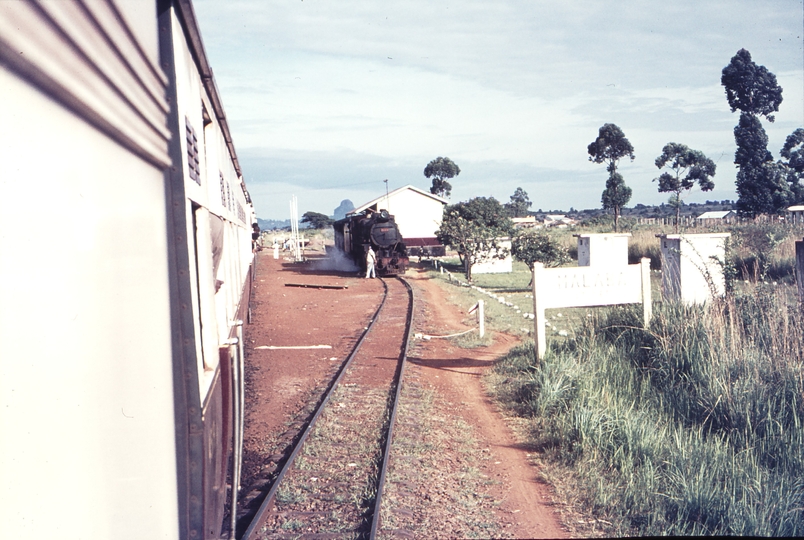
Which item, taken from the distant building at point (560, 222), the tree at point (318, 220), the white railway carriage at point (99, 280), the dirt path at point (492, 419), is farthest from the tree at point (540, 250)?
the tree at point (318, 220)

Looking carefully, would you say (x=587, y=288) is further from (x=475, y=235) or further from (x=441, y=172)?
(x=441, y=172)

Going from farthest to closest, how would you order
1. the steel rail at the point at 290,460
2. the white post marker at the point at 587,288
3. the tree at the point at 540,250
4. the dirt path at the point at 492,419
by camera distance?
the tree at the point at 540,250, the white post marker at the point at 587,288, the dirt path at the point at 492,419, the steel rail at the point at 290,460

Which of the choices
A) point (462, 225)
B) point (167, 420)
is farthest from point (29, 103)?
point (462, 225)

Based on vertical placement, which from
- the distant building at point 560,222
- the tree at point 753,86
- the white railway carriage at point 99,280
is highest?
the tree at point 753,86

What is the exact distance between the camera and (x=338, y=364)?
449 inches

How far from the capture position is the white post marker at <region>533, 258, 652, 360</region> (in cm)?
918

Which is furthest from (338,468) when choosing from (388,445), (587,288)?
(587,288)

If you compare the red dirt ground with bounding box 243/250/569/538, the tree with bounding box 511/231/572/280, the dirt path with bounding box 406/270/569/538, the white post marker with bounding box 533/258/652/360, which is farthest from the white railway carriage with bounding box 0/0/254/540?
the tree with bounding box 511/231/572/280

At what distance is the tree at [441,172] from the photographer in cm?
7938

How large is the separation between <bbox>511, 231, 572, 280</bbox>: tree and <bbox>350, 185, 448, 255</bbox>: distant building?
22.0 meters

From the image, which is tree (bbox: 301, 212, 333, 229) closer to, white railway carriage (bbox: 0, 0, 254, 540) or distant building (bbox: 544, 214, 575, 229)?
distant building (bbox: 544, 214, 575, 229)

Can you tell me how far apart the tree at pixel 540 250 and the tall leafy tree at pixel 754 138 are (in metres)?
20.4

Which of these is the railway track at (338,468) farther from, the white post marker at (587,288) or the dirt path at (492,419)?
the white post marker at (587,288)

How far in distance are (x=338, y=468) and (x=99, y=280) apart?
15.8ft
